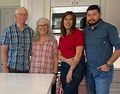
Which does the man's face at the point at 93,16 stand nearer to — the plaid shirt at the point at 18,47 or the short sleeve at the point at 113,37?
the short sleeve at the point at 113,37

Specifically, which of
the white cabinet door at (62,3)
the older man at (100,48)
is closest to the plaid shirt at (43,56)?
the older man at (100,48)

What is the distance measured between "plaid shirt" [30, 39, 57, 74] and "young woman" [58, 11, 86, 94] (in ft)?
0.40

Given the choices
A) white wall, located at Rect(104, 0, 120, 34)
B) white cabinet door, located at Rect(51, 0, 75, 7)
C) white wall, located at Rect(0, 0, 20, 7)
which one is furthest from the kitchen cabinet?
white wall, located at Rect(0, 0, 20, 7)

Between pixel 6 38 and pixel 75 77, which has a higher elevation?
pixel 6 38

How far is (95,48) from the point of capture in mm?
2150

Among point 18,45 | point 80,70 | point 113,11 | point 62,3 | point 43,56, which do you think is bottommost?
point 80,70

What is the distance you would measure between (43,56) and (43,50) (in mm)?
63

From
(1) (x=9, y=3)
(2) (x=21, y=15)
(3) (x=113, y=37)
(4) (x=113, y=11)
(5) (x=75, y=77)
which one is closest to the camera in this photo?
(3) (x=113, y=37)

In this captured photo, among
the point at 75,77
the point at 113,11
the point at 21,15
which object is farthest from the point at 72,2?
the point at 75,77

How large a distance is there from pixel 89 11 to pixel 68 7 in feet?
3.74

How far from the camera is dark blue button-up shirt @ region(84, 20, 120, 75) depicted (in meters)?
2.09

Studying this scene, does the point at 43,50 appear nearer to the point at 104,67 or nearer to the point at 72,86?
the point at 72,86

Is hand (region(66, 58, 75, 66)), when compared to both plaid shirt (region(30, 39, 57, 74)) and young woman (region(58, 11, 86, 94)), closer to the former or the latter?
young woman (region(58, 11, 86, 94))

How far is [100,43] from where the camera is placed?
83.7 inches
